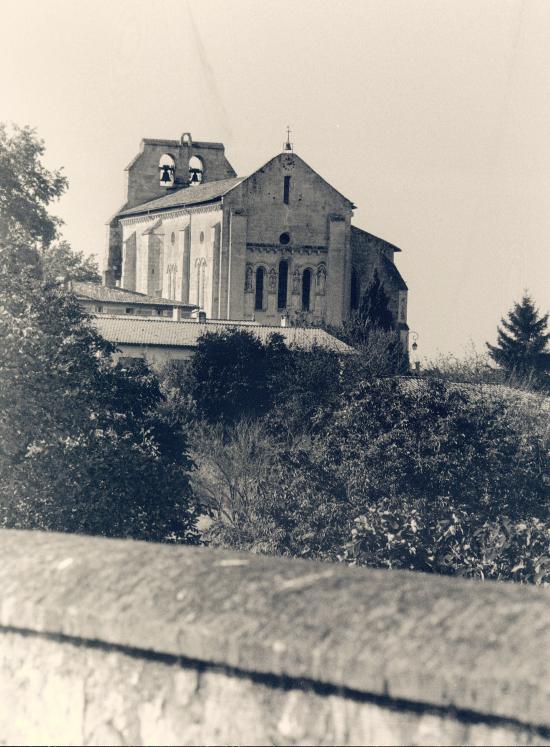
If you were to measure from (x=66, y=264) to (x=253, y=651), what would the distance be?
36227 mm

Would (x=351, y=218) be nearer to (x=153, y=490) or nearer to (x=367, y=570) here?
(x=153, y=490)

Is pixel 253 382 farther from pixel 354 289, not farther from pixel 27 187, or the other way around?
pixel 354 289

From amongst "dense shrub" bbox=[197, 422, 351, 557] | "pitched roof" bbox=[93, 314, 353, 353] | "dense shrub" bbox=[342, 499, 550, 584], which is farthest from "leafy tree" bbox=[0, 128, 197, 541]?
"pitched roof" bbox=[93, 314, 353, 353]

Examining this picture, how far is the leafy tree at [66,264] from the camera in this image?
3666cm

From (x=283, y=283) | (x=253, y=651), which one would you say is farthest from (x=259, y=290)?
(x=253, y=651)

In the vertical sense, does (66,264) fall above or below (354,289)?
below

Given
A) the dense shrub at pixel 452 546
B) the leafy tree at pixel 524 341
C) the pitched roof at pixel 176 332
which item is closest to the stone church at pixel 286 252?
the leafy tree at pixel 524 341

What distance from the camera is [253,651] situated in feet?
8.25

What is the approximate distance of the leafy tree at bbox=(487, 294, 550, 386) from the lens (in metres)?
78.0

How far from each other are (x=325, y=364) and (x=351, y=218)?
32552mm

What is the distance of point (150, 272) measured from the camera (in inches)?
3851

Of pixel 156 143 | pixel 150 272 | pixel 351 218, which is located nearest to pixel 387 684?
pixel 351 218

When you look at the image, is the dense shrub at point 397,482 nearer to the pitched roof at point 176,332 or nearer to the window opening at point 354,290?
the pitched roof at point 176,332

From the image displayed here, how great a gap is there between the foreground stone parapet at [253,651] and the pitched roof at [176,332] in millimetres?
61491
